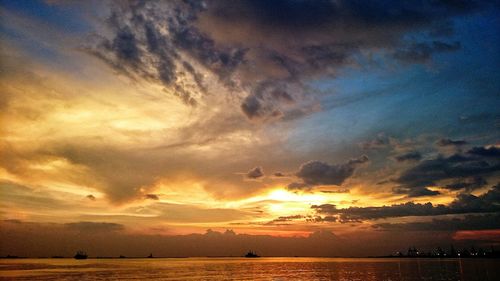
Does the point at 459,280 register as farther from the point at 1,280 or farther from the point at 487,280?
the point at 1,280

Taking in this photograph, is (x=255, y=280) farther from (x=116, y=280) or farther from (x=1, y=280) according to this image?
(x=1, y=280)

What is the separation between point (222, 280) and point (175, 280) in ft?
49.1

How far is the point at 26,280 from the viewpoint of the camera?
110 m

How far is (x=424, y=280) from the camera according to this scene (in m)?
111

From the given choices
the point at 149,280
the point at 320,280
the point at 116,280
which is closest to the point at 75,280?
the point at 116,280

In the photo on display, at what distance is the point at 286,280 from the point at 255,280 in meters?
9.70

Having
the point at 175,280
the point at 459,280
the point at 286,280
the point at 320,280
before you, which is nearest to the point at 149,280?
the point at 175,280

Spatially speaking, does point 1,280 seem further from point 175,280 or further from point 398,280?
point 398,280

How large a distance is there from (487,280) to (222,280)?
80001 millimetres

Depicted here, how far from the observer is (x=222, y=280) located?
110m

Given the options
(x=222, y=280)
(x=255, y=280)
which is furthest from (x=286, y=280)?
(x=222, y=280)

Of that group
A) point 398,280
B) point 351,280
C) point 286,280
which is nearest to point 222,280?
point 286,280

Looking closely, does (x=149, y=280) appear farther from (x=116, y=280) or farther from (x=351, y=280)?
(x=351, y=280)

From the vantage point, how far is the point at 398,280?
11019 cm
